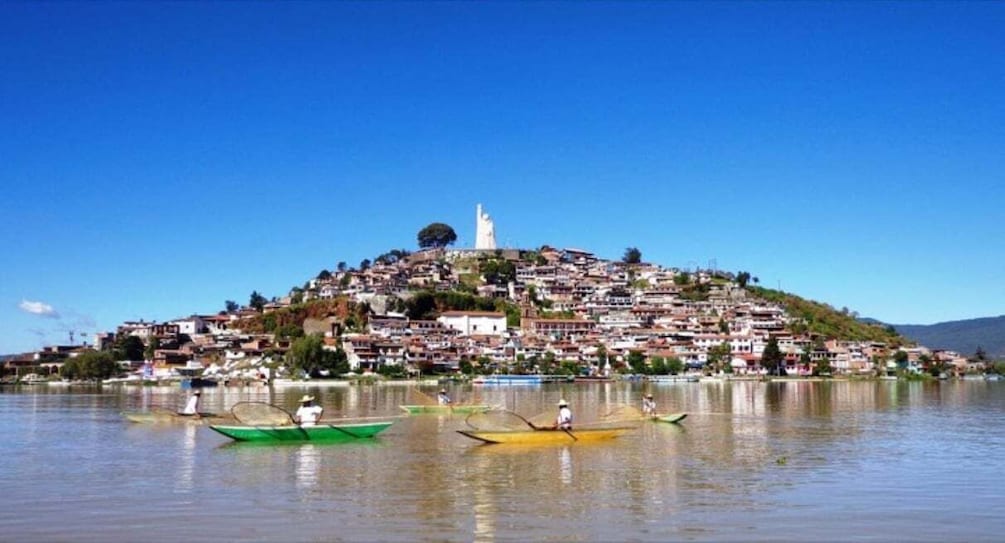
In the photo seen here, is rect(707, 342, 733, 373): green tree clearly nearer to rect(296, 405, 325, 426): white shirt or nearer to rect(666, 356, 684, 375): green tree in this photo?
rect(666, 356, 684, 375): green tree

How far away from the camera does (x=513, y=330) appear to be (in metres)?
129

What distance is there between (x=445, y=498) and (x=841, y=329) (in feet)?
448

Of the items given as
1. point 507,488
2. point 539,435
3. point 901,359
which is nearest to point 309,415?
point 539,435

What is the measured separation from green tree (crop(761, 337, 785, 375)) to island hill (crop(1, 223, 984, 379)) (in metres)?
0.16

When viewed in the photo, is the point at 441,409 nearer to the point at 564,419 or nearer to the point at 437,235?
the point at 564,419

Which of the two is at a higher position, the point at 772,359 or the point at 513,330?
Result: the point at 513,330

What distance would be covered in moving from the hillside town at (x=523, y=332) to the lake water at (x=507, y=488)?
3119 inches

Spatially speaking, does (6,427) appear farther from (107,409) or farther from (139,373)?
(139,373)

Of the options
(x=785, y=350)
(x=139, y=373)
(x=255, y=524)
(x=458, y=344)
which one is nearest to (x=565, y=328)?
(x=458, y=344)

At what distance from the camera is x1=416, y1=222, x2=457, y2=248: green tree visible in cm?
17269

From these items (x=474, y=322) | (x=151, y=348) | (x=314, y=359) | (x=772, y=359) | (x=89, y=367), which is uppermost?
(x=474, y=322)

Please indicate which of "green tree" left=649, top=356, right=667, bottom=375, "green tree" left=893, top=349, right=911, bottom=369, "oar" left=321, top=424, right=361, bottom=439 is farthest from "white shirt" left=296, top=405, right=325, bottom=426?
"green tree" left=893, top=349, right=911, bottom=369

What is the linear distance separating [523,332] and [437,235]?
162 feet

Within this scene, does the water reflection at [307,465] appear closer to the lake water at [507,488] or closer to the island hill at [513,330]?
the lake water at [507,488]
